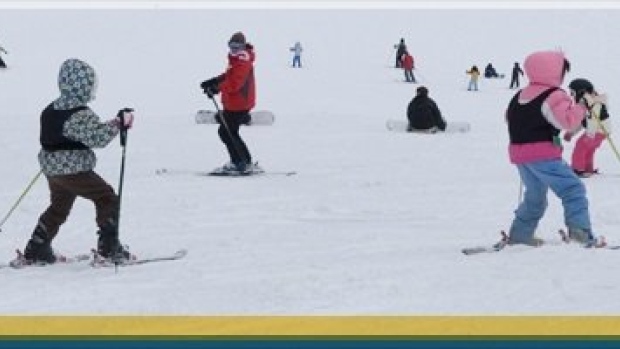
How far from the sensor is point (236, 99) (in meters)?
10.6

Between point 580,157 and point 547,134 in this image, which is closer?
point 547,134

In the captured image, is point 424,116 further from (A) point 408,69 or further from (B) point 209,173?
(A) point 408,69

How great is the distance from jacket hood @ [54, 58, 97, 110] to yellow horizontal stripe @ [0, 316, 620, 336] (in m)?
1.56

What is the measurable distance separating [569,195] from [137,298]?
2.64 m

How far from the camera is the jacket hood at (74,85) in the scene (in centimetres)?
583

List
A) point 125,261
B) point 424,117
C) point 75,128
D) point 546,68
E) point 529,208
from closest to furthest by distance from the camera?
point 75,128
point 546,68
point 125,261
point 529,208
point 424,117

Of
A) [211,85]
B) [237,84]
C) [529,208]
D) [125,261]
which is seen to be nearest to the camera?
[125,261]

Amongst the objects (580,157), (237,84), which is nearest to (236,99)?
(237,84)

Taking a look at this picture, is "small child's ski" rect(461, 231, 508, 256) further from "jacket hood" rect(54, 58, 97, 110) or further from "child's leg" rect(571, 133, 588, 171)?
"child's leg" rect(571, 133, 588, 171)

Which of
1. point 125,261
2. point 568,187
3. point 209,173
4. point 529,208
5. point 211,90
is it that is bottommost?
point 209,173

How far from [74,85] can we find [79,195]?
2.16ft

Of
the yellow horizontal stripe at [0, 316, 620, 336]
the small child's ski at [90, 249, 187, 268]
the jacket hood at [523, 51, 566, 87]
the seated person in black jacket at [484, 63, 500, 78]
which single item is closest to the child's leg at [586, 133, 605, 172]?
the jacket hood at [523, 51, 566, 87]

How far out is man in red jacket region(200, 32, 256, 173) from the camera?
1054 centimetres

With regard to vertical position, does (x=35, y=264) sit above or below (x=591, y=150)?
below
